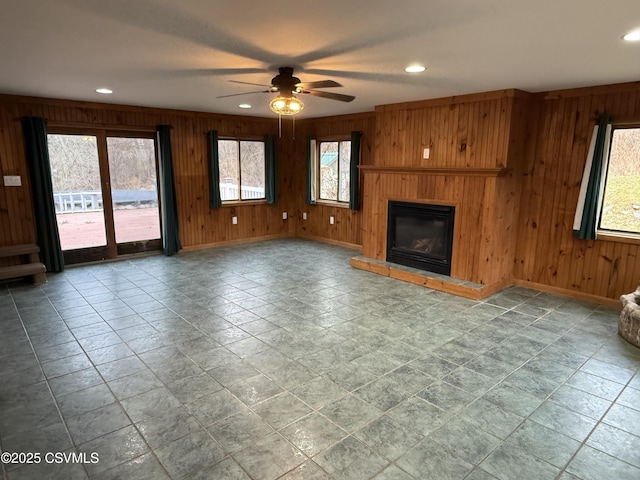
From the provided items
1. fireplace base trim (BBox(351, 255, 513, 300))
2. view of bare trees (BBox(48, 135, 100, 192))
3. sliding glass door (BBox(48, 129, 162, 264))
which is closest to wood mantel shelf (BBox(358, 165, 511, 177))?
fireplace base trim (BBox(351, 255, 513, 300))

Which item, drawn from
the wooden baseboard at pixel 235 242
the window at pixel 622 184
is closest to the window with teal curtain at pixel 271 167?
the wooden baseboard at pixel 235 242

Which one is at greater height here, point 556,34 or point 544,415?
point 556,34

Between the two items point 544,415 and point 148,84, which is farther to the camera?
point 148,84

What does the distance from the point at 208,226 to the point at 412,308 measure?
4412mm

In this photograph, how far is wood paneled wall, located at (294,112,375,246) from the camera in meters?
6.90

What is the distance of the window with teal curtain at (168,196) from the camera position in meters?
6.43

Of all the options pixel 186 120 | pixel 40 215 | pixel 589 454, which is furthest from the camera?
pixel 186 120

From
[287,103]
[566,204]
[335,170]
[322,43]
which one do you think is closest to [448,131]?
[566,204]

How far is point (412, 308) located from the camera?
4348 mm

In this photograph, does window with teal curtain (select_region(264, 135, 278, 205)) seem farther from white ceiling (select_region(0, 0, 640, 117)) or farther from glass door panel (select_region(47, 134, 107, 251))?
white ceiling (select_region(0, 0, 640, 117))

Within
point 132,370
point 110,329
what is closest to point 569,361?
point 132,370

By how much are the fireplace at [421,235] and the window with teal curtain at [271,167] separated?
300cm

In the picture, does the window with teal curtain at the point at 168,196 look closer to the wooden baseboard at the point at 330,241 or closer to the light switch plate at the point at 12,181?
the light switch plate at the point at 12,181

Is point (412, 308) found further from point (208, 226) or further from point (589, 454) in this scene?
point (208, 226)
